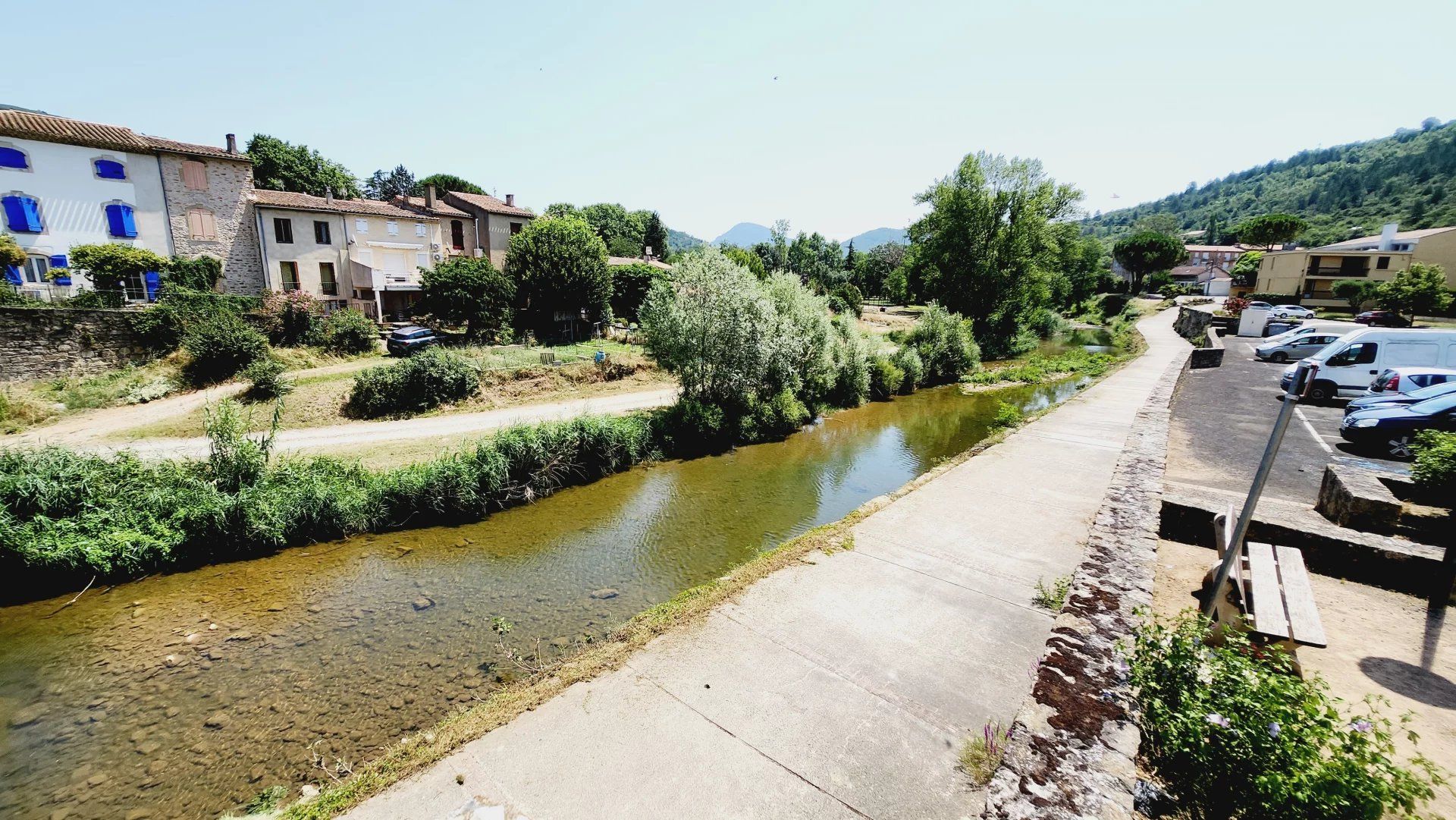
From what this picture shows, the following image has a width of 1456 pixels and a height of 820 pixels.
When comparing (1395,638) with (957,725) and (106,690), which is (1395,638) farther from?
(106,690)

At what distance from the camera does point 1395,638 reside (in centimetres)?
583

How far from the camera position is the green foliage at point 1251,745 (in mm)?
2814

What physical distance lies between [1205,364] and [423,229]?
132 feet

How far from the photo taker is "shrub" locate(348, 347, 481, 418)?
1825cm

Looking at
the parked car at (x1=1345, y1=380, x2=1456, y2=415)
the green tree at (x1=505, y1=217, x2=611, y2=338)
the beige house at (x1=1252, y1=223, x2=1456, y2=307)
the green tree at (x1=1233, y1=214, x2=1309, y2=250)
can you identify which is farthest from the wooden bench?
the green tree at (x1=1233, y1=214, x2=1309, y2=250)

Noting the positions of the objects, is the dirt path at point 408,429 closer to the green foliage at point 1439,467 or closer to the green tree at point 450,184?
the green foliage at point 1439,467

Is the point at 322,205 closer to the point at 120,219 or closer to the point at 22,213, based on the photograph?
the point at 120,219

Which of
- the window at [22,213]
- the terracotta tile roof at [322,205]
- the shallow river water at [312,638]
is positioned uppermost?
the terracotta tile roof at [322,205]

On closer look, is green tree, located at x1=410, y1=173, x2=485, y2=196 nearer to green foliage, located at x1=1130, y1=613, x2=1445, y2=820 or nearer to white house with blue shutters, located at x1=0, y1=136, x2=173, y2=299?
white house with blue shutters, located at x1=0, y1=136, x2=173, y2=299

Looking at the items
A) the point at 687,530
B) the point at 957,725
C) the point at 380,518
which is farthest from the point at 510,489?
the point at 957,725

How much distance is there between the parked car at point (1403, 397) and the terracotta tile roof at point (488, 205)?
131ft

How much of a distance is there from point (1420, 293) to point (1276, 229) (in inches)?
1952

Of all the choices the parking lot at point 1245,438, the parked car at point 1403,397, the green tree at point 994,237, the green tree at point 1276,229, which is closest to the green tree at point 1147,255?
the green tree at point 1276,229

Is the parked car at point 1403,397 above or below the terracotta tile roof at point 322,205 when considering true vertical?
below
